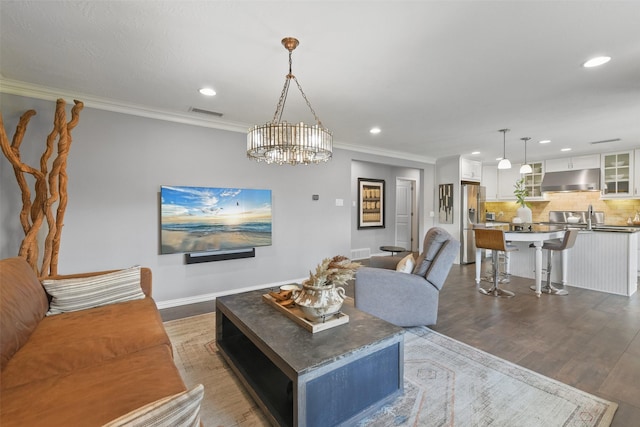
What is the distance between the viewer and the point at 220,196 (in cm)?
389

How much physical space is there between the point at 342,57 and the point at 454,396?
101 inches

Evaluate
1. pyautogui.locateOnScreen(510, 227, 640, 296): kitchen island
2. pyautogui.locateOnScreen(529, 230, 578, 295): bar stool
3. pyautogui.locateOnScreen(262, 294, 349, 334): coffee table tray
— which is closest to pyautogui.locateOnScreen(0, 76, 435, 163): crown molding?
pyautogui.locateOnScreen(262, 294, 349, 334): coffee table tray

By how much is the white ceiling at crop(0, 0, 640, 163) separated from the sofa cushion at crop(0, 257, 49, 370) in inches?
Result: 63.0

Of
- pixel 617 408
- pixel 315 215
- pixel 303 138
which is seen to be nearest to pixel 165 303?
pixel 315 215

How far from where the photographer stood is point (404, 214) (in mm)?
7598

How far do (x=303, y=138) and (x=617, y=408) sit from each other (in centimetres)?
265

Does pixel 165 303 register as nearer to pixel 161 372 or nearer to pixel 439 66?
pixel 161 372

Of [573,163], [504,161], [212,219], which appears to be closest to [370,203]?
[504,161]

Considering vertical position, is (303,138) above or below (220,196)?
above

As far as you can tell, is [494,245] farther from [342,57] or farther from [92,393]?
[92,393]

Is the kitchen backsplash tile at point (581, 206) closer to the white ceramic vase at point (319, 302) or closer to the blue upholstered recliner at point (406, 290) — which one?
the blue upholstered recliner at point (406, 290)

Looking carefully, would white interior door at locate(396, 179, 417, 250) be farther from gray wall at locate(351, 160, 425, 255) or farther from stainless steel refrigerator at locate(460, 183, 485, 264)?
stainless steel refrigerator at locate(460, 183, 485, 264)

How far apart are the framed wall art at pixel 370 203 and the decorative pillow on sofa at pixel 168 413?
6.30m

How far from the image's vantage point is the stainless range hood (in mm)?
5965
